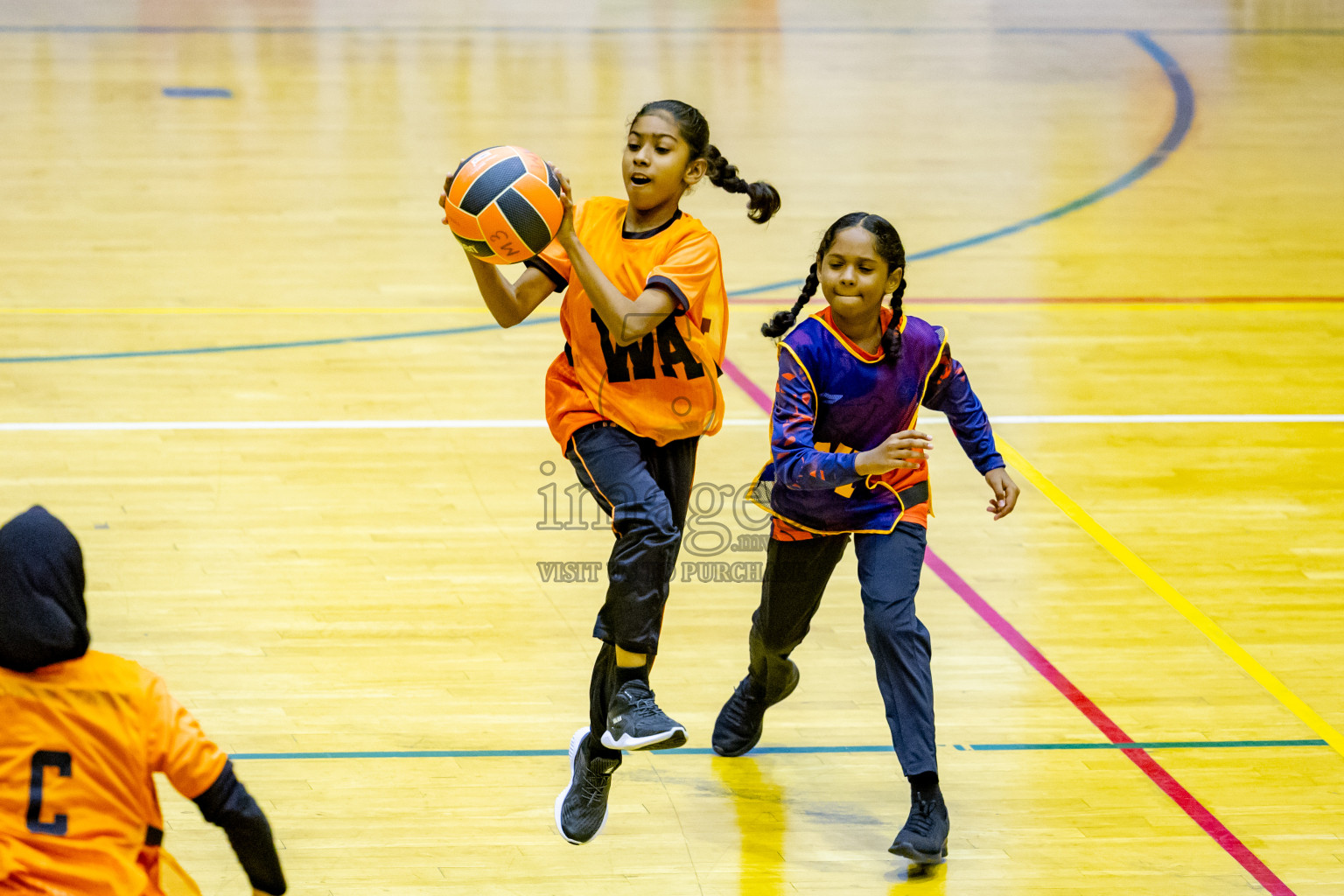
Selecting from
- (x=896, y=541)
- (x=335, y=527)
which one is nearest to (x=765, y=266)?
(x=335, y=527)

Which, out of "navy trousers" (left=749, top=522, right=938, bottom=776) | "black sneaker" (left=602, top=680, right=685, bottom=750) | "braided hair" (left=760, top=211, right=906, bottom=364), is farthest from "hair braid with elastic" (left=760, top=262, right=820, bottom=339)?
"black sneaker" (left=602, top=680, right=685, bottom=750)

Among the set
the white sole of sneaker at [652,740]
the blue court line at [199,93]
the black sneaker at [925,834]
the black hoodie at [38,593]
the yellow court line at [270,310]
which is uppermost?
the blue court line at [199,93]

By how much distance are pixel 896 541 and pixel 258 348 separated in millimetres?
5093

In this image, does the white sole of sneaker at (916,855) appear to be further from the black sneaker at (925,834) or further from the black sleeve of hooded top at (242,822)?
the black sleeve of hooded top at (242,822)

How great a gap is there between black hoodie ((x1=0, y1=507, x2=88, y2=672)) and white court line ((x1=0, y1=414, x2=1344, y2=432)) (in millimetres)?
4806

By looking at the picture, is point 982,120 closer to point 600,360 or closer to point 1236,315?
point 1236,315

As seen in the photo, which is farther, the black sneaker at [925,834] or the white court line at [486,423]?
the white court line at [486,423]

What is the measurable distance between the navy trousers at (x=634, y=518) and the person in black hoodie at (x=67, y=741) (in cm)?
151

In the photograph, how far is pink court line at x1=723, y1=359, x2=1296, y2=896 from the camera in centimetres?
408

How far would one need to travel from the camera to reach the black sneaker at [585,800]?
13.4 feet

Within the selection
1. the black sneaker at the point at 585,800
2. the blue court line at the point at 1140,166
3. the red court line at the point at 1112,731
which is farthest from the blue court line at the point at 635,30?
the black sneaker at the point at 585,800

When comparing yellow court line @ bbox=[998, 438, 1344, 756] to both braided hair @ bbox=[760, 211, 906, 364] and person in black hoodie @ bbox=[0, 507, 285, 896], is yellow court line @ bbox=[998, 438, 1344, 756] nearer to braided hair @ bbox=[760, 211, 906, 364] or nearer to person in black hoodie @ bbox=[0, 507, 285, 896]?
braided hair @ bbox=[760, 211, 906, 364]

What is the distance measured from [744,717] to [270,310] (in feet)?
17.2

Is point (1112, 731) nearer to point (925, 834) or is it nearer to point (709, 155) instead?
point (925, 834)
